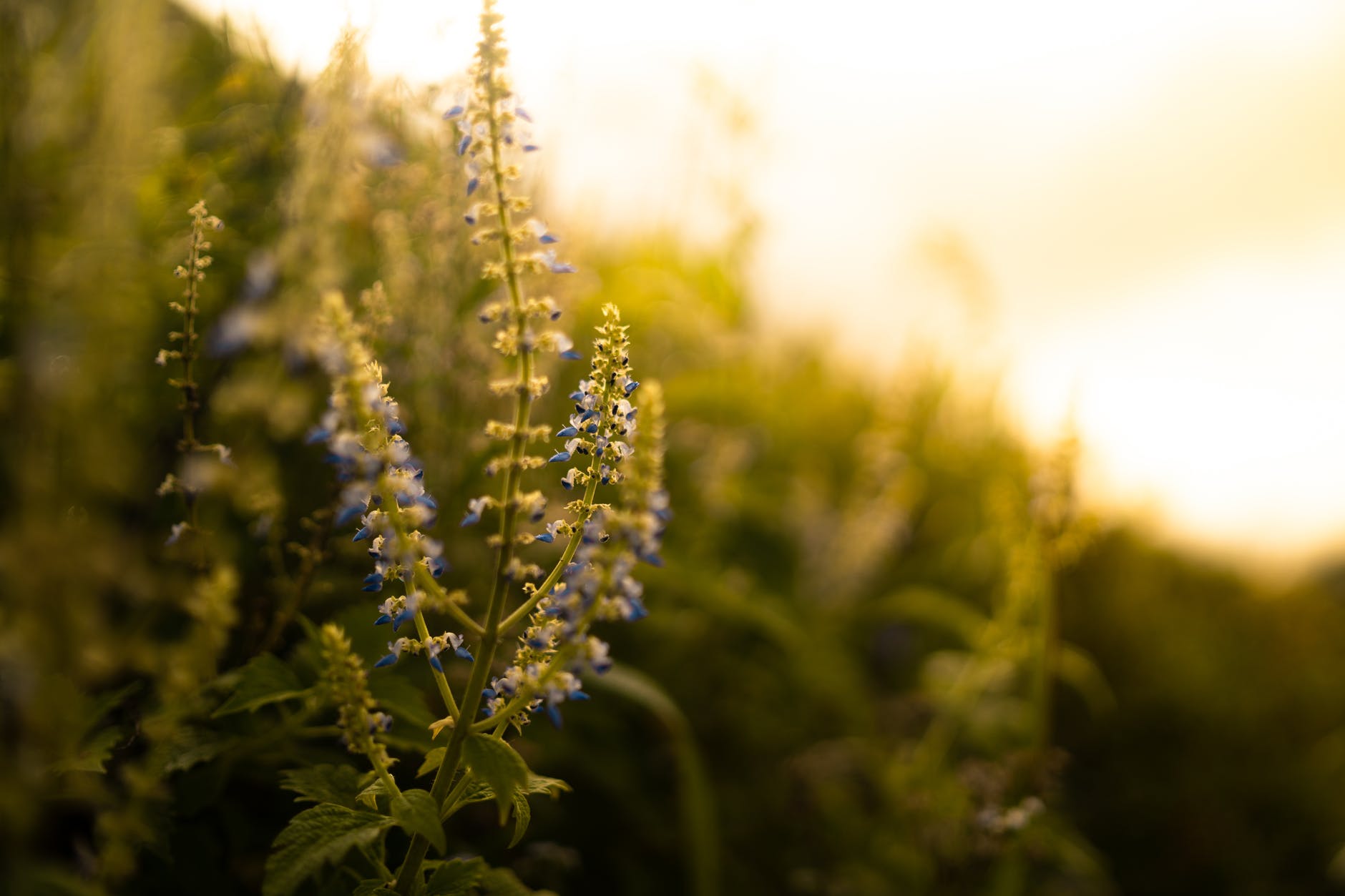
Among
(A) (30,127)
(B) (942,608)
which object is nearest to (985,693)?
(B) (942,608)

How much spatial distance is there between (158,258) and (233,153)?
497mm

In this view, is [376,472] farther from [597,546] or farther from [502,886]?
[502,886]

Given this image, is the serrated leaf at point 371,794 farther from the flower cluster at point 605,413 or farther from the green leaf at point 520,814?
the flower cluster at point 605,413

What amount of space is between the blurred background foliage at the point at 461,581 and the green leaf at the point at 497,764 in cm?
36

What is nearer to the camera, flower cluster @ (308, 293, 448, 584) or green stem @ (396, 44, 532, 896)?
flower cluster @ (308, 293, 448, 584)

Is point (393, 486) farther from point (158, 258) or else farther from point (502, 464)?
point (158, 258)

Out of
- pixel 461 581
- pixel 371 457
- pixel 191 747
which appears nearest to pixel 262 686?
pixel 191 747

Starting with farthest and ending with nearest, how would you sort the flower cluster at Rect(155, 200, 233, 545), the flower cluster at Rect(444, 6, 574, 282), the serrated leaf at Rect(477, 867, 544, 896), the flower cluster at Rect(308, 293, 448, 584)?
the flower cluster at Rect(155, 200, 233, 545) < the serrated leaf at Rect(477, 867, 544, 896) < the flower cluster at Rect(444, 6, 574, 282) < the flower cluster at Rect(308, 293, 448, 584)

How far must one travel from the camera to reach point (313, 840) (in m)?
1.12

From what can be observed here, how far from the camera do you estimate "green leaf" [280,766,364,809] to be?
1239 millimetres

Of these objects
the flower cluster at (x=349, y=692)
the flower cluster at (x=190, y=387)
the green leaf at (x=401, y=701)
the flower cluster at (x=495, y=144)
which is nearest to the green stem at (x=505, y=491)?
the flower cluster at (x=495, y=144)

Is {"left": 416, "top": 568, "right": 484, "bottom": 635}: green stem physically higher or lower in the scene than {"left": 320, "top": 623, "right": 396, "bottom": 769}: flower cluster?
higher

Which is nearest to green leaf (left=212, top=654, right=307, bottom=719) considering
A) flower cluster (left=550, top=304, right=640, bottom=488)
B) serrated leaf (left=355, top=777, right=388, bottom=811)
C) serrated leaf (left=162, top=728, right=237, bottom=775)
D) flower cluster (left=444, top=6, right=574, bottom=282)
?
serrated leaf (left=162, top=728, right=237, bottom=775)

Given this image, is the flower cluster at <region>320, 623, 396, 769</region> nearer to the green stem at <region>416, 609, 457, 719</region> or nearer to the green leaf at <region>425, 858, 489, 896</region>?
the green stem at <region>416, 609, 457, 719</region>
